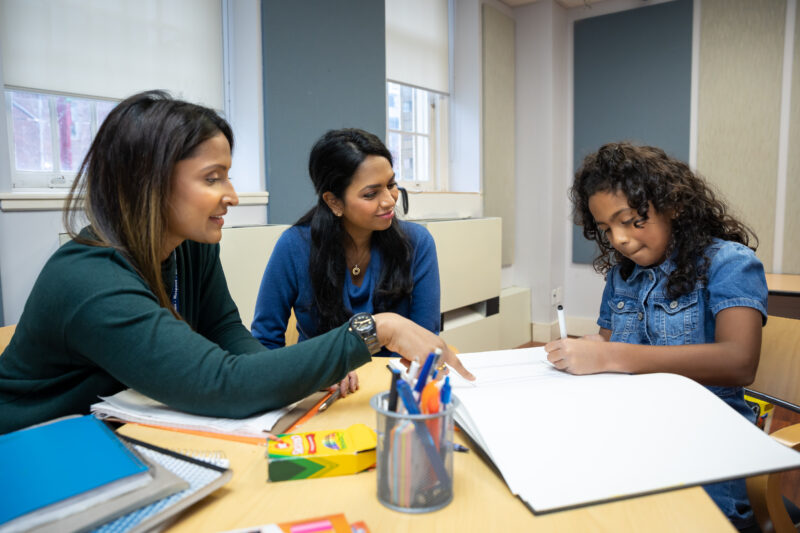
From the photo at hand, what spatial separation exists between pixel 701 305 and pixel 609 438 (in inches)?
24.2

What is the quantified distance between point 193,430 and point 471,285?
9.50 feet

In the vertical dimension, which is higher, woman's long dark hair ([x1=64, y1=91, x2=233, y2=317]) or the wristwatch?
woman's long dark hair ([x1=64, y1=91, x2=233, y2=317])

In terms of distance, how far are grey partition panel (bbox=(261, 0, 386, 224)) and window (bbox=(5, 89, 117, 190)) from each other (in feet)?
2.43

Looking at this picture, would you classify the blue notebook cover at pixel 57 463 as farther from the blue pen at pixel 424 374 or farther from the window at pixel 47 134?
the window at pixel 47 134

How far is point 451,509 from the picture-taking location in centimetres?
59

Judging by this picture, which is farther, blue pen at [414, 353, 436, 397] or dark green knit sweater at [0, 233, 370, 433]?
dark green knit sweater at [0, 233, 370, 433]

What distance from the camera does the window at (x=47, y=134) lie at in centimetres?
200

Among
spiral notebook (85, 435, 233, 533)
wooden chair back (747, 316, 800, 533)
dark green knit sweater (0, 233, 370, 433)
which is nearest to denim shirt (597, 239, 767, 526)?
wooden chair back (747, 316, 800, 533)

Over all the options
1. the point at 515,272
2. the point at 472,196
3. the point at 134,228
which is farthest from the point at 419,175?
the point at 134,228

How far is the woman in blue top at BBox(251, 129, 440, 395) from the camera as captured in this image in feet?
5.23

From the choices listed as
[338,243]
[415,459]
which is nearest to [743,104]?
[338,243]

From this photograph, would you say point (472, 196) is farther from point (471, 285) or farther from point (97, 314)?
point (97, 314)

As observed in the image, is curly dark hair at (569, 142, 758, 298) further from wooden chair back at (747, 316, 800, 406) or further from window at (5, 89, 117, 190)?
window at (5, 89, 117, 190)

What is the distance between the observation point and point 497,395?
813 millimetres
